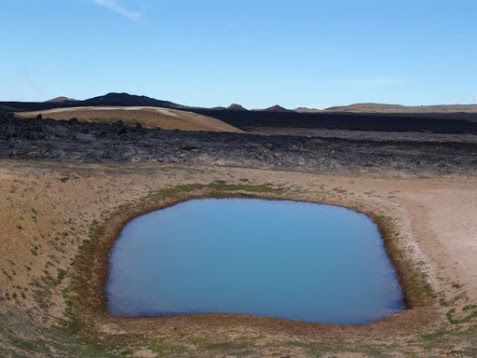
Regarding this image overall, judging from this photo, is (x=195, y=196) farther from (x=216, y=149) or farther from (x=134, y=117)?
(x=134, y=117)

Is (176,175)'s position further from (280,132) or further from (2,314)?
(280,132)

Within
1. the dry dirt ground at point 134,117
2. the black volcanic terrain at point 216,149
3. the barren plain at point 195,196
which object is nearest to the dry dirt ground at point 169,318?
the barren plain at point 195,196

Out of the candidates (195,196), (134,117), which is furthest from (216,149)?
(134,117)

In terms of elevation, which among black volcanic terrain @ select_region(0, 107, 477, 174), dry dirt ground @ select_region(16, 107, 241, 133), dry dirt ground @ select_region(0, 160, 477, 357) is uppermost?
dry dirt ground @ select_region(16, 107, 241, 133)

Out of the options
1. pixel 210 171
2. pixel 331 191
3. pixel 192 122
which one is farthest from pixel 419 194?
pixel 192 122

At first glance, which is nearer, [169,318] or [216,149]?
[169,318]

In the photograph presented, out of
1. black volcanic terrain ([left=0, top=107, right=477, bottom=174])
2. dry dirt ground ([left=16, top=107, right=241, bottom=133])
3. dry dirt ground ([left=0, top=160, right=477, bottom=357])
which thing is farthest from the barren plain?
dry dirt ground ([left=16, top=107, right=241, bottom=133])

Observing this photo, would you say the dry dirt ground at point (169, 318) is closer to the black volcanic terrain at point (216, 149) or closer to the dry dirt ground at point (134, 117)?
the black volcanic terrain at point (216, 149)

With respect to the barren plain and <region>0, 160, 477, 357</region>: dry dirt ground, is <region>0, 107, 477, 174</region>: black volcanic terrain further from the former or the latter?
<region>0, 160, 477, 357</region>: dry dirt ground
